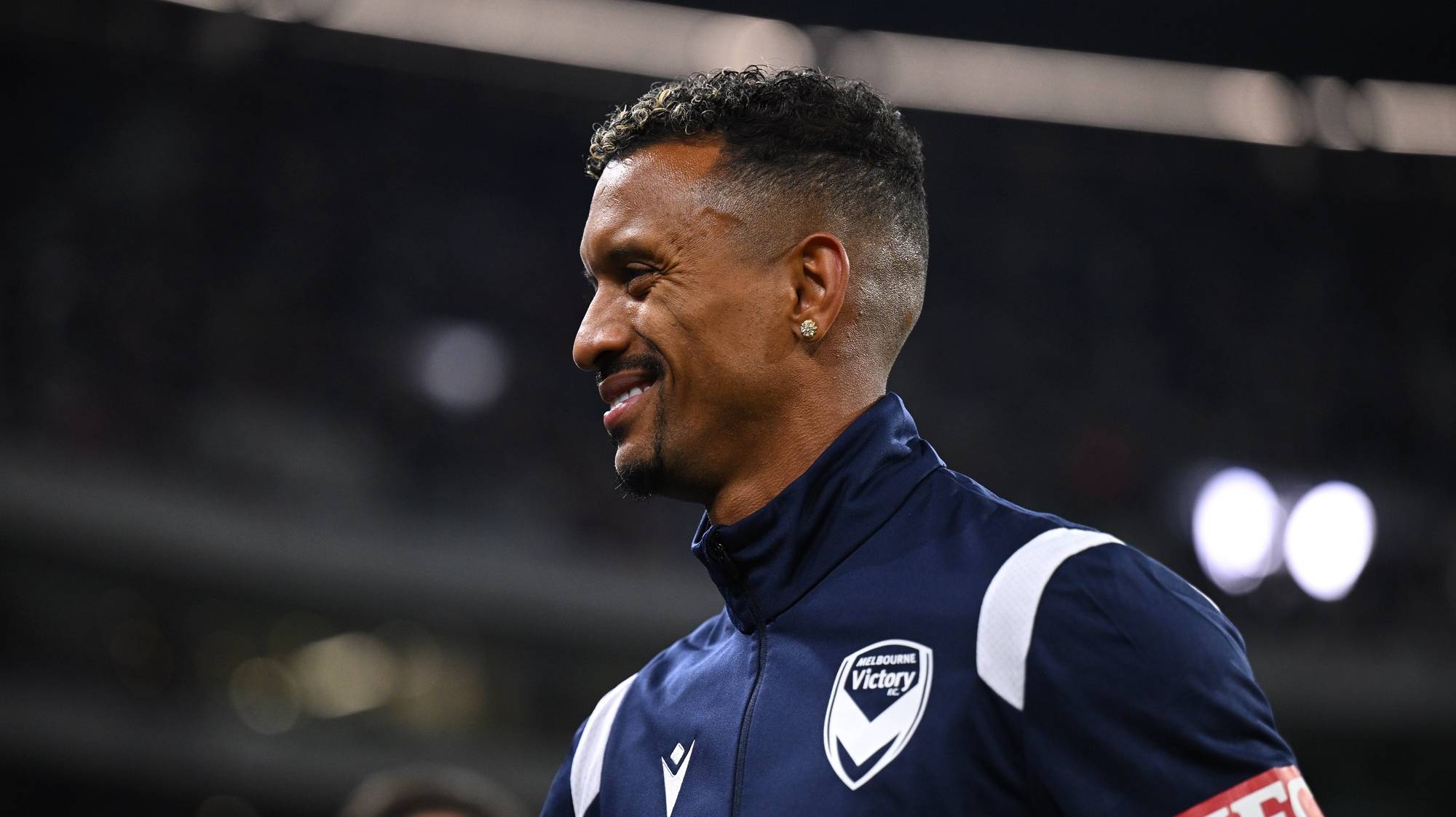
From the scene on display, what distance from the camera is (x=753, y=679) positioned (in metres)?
1.58

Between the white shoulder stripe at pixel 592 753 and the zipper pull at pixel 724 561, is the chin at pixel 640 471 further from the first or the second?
the white shoulder stripe at pixel 592 753

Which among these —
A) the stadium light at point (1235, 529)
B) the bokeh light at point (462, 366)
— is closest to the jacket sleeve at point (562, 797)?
the bokeh light at point (462, 366)

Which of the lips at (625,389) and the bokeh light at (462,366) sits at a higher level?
the bokeh light at (462,366)

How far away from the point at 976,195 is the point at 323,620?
29.4ft

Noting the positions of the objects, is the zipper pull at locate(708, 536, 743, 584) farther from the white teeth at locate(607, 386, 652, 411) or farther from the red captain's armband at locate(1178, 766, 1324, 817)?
the red captain's armband at locate(1178, 766, 1324, 817)

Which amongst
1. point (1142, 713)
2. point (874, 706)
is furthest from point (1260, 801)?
point (874, 706)

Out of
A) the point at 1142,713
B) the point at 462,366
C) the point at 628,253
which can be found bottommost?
the point at 1142,713

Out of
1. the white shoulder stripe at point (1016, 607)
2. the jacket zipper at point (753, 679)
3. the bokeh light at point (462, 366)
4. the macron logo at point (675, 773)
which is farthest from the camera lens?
the bokeh light at point (462, 366)

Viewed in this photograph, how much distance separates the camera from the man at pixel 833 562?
1258 millimetres

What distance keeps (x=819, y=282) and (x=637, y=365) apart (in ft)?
0.83

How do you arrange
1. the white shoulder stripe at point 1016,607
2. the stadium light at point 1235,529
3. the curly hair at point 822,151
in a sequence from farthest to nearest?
the stadium light at point 1235,529 < the curly hair at point 822,151 < the white shoulder stripe at point 1016,607

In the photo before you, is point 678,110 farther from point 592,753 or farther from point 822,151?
point 592,753

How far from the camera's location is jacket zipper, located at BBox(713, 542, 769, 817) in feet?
4.85

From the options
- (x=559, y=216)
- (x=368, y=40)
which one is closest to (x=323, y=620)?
(x=559, y=216)
